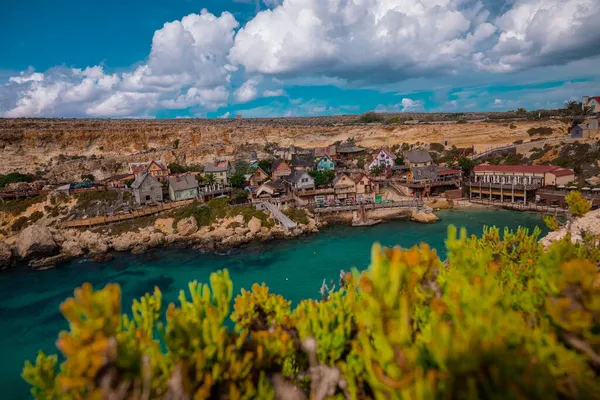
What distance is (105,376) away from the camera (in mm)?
6086

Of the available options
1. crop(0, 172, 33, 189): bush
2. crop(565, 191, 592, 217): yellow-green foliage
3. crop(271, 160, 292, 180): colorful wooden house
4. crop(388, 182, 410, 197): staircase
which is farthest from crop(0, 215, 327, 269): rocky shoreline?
crop(565, 191, 592, 217): yellow-green foliage

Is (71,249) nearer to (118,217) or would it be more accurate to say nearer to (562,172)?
(118,217)

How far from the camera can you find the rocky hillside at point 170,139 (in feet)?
229

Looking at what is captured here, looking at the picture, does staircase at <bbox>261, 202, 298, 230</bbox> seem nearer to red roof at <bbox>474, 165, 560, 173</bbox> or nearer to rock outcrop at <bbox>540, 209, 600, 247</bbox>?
rock outcrop at <bbox>540, 209, 600, 247</bbox>

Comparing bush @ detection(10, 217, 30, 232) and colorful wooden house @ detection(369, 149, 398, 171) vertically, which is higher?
colorful wooden house @ detection(369, 149, 398, 171)

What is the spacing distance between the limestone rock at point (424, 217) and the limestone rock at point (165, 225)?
34.3 meters

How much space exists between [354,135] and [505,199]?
4528 cm

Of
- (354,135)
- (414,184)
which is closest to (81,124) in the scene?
(354,135)

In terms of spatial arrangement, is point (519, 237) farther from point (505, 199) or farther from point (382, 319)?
point (505, 199)

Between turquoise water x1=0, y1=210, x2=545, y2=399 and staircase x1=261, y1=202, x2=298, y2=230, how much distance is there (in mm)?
2276

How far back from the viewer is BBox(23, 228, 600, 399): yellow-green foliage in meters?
5.92

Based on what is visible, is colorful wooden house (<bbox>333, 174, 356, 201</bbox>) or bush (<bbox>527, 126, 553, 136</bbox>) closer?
colorful wooden house (<bbox>333, 174, 356, 201</bbox>)

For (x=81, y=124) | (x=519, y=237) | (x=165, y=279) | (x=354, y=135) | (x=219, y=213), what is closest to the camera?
(x=519, y=237)

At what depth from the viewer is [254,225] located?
45062 millimetres
